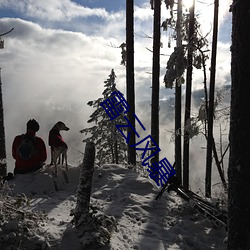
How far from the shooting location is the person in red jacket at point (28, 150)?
8992mm

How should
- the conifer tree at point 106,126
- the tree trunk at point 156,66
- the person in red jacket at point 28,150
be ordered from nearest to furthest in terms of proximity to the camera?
the person in red jacket at point 28,150 < the tree trunk at point 156,66 < the conifer tree at point 106,126

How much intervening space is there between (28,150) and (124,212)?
361 centimetres

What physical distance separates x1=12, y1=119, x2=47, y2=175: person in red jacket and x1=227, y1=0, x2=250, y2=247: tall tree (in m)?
6.14

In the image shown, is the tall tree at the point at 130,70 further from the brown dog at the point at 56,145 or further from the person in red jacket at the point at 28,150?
the person in red jacket at the point at 28,150

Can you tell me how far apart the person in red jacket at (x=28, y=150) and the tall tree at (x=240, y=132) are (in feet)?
20.1

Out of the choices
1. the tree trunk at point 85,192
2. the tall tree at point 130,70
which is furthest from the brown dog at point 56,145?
the tall tree at point 130,70

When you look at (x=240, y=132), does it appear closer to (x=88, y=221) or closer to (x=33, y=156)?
(x=88, y=221)

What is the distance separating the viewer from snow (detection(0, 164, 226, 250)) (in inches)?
225

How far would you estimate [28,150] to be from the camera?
8992mm

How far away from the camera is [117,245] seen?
5.57 m

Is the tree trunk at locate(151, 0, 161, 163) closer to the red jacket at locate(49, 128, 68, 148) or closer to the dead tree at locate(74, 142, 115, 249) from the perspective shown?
the red jacket at locate(49, 128, 68, 148)

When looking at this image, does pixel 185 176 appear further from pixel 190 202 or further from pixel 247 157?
pixel 247 157

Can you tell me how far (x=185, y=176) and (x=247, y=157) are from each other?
12213 mm

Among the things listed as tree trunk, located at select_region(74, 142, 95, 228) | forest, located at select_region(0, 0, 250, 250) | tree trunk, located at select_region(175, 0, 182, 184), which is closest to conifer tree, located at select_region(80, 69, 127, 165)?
forest, located at select_region(0, 0, 250, 250)
